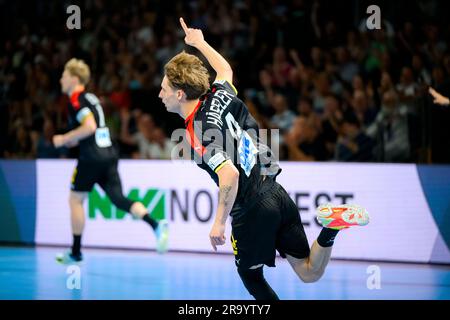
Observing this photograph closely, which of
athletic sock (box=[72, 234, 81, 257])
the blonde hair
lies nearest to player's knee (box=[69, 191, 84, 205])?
athletic sock (box=[72, 234, 81, 257])

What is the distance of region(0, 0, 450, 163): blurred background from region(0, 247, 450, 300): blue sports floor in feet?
5.28

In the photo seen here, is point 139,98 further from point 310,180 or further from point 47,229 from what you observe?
point 310,180

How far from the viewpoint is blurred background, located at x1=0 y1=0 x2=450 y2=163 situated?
9.69m

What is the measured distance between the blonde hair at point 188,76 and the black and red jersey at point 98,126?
3731 mm

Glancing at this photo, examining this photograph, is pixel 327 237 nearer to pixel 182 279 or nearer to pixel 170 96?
pixel 170 96

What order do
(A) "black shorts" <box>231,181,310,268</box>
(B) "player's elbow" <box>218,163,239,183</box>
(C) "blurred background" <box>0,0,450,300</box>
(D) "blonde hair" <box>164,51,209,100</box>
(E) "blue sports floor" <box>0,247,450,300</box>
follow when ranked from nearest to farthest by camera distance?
(B) "player's elbow" <box>218,163,239,183</box> → (D) "blonde hair" <box>164,51,209,100</box> → (A) "black shorts" <box>231,181,310,268</box> → (E) "blue sports floor" <box>0,247,450,300</box> → (C) "blurred background" <box>0,0,450,300</box>

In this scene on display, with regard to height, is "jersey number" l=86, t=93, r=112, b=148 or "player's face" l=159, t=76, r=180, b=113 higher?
"player's face" l=159, t=76, r=180, b=113

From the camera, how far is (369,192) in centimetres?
904

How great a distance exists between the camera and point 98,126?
907 centimetres

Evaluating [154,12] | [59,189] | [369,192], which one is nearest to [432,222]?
[369,192]

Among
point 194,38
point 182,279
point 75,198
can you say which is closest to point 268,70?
point 75,198

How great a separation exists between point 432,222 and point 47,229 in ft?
15.3

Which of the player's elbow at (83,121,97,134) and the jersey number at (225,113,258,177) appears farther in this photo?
the player's elbow at (83,121,97,134)

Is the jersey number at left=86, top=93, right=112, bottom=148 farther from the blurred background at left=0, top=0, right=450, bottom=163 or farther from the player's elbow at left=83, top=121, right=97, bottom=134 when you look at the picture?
the blurred background at left=0, top=0, right=450, bottom=163
